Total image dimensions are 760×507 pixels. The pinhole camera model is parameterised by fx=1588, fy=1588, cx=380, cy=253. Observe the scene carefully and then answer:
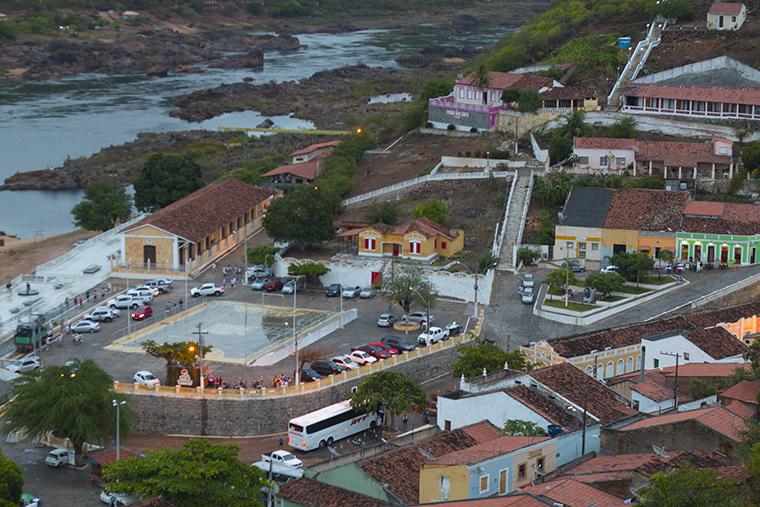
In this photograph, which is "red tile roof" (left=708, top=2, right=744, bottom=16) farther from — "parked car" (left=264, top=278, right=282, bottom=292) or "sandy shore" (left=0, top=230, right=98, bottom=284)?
"parked car" (left=264, top=278, right=282, bottom=292)

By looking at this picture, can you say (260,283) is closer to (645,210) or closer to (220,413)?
(220,413)

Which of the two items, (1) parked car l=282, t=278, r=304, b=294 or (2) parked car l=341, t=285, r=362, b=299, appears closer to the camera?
(2) parked car l=341, t=285, r=362, b=299

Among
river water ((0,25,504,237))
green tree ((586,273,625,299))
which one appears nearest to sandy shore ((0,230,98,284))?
river water ((0,25,504,237))

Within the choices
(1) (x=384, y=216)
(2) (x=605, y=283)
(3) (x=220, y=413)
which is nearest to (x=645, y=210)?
(2) (x=605, y=283)

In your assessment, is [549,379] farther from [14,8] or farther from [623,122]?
[14,8]

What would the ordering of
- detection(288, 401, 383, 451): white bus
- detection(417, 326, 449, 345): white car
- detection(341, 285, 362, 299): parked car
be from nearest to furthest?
1. detection(288, 401, 383, 451): white bus
2. detection(417, 326, 449, 345): white car
3. detection(341, 285, 362, 299): parked car

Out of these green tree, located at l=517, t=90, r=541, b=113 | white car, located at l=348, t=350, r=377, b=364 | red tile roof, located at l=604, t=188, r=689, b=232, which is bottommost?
white car, located at l=348, t=350, r=377, b=364

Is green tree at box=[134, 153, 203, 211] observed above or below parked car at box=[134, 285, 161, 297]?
above
